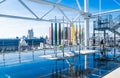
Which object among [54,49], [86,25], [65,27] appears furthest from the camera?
[86,25]

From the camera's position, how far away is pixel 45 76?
21.2 ft

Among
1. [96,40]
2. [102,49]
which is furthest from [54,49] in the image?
[96,40]

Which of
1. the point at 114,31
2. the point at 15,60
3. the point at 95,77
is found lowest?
the point at 95,77

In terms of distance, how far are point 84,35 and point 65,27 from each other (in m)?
1.90

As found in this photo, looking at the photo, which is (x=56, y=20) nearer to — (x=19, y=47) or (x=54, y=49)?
(x=54, y=49)

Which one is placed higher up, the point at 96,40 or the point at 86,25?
the point at 86,25

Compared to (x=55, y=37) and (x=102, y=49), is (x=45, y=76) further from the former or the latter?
(x=102, y=49)

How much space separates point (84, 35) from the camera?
9.06m

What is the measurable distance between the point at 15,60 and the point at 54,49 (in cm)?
161

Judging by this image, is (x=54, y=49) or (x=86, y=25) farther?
(x=86, y=25)

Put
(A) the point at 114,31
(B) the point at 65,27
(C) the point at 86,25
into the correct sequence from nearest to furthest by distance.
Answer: (B) the point at 65,27 < (C) the point at 86,25 < (A) the point at 114,31

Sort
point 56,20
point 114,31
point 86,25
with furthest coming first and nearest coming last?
point 114,31 → point 86,25 → point 56,20

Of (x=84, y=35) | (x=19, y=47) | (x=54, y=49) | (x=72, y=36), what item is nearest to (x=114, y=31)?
(x=84, y=35)

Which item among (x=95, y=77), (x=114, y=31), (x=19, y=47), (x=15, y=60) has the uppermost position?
(x=114, y=31)
